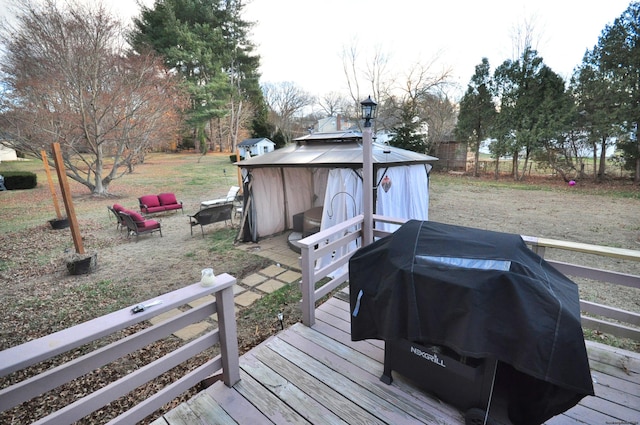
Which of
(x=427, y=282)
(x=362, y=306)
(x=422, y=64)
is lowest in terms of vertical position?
(x=362, y=306)

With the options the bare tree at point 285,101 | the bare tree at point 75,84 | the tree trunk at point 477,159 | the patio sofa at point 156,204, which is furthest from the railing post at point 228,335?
the bare tree at point 285,101

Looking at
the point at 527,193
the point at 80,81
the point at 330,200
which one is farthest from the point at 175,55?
the point at 527,193

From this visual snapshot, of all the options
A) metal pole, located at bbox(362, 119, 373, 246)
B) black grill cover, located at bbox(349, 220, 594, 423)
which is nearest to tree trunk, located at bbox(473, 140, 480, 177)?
metal pole, located at bbox(362, 119, 373, 246)

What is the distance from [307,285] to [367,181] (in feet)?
4.59

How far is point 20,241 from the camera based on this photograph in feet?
22.4

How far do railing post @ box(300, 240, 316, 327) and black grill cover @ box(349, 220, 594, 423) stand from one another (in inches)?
35.0

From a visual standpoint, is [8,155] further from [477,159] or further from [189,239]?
[477,159]

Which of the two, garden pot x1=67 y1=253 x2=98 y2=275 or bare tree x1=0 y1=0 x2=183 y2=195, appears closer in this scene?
→ garden pot x1=67 y1=253 x2=98 y2=275

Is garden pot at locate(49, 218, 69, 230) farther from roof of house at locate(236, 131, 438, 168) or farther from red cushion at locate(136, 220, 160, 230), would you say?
roof of house at locate(236, 131, 438, 168)

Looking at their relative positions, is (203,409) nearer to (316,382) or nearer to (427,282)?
(316,382)

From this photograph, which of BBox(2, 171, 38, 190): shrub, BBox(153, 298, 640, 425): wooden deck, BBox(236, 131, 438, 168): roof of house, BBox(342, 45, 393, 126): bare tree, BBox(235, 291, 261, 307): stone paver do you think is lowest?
BBox(235, 291, 261, 307): stone paver

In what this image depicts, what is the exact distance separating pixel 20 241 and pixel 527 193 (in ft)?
54.5

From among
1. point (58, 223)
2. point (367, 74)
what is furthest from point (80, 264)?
point (367, 74)

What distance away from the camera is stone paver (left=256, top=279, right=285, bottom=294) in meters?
4.50
